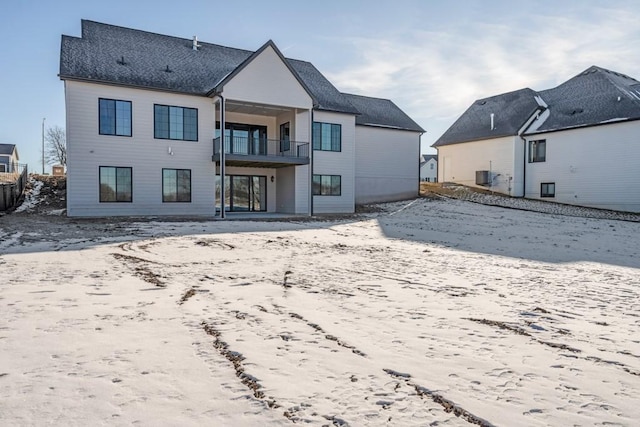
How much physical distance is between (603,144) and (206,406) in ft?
95.2

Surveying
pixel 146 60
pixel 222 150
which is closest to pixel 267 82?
pixel 222 150

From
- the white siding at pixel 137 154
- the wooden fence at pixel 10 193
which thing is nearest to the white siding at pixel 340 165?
the white siding at pixel 137 154

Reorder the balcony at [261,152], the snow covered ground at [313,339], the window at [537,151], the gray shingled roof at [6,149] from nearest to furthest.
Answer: the snow covered ground at [313,339] < the balcony at [261,152] < the window at [537,151] < the gray shingled roof at [6,149]

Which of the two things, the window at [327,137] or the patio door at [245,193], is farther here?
the window at [327,137]

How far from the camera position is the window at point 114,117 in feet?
60.5

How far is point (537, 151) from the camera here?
29.3m

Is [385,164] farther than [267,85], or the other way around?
[385,164]

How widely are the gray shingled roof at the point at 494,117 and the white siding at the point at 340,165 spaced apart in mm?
12384

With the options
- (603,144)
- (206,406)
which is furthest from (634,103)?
(206,406)

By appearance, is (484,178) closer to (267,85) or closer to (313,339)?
(267,85)

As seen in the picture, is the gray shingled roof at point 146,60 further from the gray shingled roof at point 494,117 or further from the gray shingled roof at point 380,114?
the gray shingled roof at point 494,117

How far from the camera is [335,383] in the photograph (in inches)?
128

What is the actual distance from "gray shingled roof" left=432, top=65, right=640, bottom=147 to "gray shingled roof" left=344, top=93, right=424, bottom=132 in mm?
6091

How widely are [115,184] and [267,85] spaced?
8333 mm
